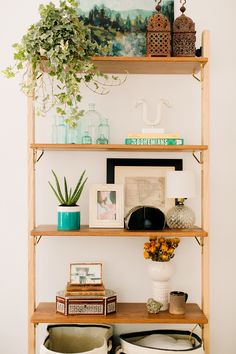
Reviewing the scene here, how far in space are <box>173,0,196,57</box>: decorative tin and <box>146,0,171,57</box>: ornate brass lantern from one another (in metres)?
0.04

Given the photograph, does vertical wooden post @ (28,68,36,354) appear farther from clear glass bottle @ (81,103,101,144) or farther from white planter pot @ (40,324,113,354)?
clear glass bottle @ (81,103,101,144)

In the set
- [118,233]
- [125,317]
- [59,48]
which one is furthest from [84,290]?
[59,48]

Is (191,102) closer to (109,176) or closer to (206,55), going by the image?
(206,55)

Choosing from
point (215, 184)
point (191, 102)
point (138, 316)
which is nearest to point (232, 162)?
point (215, 184)

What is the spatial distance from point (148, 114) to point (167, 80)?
22cm

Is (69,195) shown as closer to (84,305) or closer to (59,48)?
(84,305)

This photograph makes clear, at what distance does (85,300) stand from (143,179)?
72 cm

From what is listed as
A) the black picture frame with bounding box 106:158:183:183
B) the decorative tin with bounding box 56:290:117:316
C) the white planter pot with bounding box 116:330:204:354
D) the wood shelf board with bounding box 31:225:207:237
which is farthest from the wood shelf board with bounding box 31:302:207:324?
the black picture frame with bounding box 106:158:183:183

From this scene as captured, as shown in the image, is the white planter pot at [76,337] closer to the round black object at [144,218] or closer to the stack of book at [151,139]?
the round black object at [144,218]

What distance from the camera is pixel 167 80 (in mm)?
2889

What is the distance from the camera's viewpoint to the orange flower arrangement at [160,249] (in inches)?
105

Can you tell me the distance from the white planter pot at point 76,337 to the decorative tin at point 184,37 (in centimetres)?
148

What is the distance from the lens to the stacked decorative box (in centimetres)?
260

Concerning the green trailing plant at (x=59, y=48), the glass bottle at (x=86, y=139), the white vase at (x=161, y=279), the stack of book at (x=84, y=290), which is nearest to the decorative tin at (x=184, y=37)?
the green trailing plant at (x=59, y=48)
